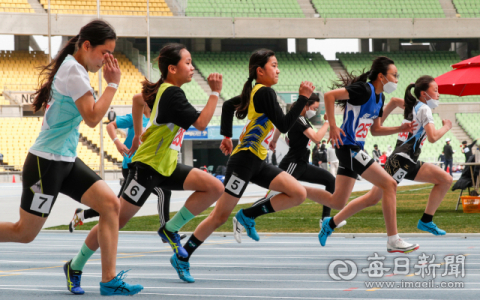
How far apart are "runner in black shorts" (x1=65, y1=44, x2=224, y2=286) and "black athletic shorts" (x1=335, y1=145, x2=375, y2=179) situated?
184 cm

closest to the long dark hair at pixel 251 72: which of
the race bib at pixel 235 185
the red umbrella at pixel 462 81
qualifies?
the race bib at pixel 235 185

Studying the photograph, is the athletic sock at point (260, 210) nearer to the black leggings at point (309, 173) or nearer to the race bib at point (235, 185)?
the race bib at point (235, 185)

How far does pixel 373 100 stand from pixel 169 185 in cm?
251

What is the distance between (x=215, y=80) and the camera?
15.1 ft

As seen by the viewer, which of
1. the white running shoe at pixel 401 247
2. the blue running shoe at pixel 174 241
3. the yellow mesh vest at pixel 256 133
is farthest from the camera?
the white running shoe at pixel 401 247

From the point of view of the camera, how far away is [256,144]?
5.39 m

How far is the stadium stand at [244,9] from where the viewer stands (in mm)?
40312

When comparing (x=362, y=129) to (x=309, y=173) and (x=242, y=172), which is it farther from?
(x=309, y=173)

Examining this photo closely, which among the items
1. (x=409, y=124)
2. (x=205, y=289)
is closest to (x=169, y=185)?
(x=205, y=289)

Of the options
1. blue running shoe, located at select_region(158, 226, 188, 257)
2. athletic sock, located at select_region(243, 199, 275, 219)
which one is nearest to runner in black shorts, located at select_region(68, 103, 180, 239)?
athletic sock, located at select_region(243, 199, 275, 219)

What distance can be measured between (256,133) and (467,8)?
42590mm

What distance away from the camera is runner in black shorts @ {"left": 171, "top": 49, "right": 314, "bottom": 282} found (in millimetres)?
5043

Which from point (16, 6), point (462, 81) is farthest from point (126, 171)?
point (16, 6)

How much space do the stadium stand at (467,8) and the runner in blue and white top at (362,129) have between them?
132ft
